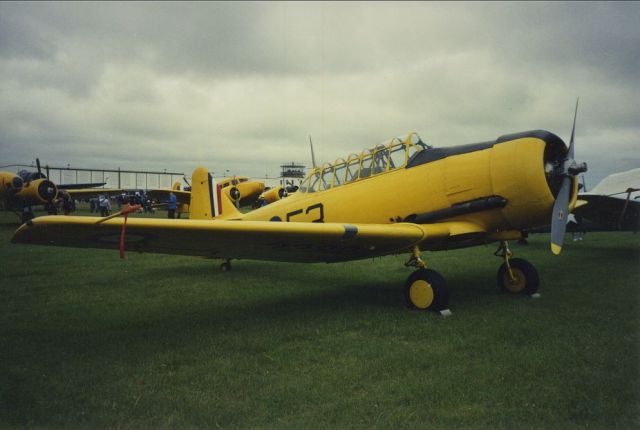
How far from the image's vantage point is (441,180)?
18.7ft

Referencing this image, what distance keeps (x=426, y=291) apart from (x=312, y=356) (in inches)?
81.5

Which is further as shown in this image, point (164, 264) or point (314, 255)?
point (164, 264)

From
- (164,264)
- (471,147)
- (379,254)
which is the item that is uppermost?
(471,147)

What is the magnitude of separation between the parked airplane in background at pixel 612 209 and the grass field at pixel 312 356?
328 centimetres

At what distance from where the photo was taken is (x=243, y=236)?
4.52m

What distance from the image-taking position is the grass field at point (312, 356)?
9.10 ft

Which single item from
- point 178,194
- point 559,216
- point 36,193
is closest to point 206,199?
point 559,216

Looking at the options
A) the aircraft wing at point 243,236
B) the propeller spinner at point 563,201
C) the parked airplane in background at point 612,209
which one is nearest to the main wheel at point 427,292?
the aircraft wing at point 243,236

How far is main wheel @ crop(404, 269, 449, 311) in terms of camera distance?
5238mm

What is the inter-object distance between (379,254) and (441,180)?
1346 millimetres

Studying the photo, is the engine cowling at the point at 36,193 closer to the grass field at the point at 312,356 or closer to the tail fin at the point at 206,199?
the grass field at the point at 312,356

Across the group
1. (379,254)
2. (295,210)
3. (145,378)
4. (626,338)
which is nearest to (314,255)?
(379,254)

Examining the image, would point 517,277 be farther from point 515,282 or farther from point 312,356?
point 312,356

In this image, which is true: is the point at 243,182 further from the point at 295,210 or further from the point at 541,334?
the point at 541,334
